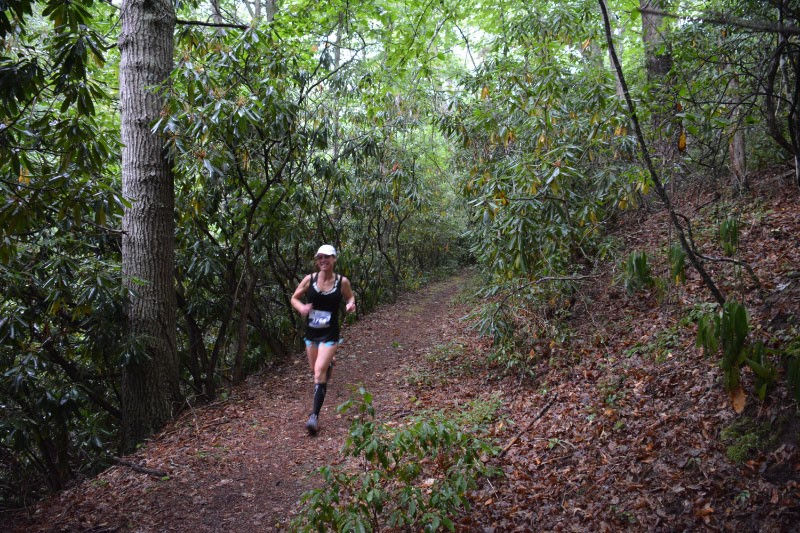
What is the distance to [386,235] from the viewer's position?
49.5ft

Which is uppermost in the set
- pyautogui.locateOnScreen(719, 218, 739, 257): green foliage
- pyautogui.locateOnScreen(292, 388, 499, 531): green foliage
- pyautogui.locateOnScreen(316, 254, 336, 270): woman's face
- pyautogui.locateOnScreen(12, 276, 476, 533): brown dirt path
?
pyautogui.locateOnScreen(719, 218, 739, 257): green foliage

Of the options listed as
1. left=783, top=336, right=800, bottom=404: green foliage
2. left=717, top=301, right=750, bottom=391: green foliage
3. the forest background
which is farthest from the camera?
the forest background

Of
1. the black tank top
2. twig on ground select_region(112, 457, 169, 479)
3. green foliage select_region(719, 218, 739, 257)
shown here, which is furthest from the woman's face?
green foliage select_region(719, 218, 739, 257)

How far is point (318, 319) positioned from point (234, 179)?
3087 millimetres

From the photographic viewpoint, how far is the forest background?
377 centimetres

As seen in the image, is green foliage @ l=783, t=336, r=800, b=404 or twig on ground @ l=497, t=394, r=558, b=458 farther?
twig on ground @ l=497, t=394, r=558, b=458

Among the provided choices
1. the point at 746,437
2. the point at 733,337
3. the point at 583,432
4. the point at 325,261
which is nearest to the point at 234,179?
the point at 325,261

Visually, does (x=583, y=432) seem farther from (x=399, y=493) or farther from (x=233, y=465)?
(x=233, y=465)

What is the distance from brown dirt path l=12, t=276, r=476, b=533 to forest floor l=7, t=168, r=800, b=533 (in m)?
0.02

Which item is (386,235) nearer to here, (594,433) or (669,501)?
(594,433)

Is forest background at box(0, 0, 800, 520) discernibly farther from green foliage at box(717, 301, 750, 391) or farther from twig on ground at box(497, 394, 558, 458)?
twig on ground at box(497, 394, 558, 458)

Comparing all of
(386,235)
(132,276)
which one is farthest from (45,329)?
(386,235)

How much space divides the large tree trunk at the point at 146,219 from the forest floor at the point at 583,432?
0.53m

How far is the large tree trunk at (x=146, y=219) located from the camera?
5672mm
